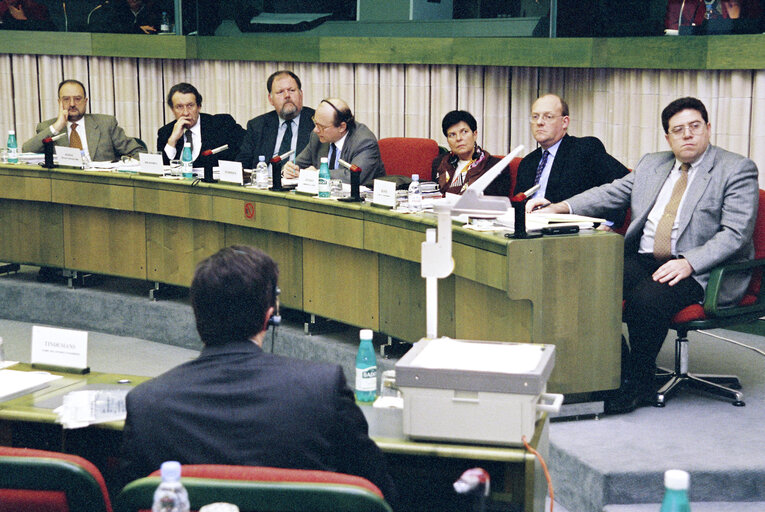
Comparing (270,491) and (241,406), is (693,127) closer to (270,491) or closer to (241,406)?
(241,406)

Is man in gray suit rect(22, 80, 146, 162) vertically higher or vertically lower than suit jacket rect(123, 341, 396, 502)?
higher

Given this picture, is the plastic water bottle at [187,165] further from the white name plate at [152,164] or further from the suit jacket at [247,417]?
the suit jacket at [247,417]

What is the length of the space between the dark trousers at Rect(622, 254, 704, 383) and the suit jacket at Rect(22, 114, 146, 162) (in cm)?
Answer: 372

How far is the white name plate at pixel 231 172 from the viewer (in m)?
5.32

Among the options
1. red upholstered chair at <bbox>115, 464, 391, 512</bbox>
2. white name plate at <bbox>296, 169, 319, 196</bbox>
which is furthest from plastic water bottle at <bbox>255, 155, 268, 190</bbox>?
red upholstered chair at <bbox>115, 464, 391, 512</bbox>

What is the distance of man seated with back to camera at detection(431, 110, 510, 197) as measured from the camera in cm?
498

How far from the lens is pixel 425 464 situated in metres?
2.50

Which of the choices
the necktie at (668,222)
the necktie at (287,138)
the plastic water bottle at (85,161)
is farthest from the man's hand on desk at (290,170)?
the necktie at (668,222)

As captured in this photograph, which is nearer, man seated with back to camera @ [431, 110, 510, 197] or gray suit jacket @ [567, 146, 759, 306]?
gray suit jacket @ [567, 146, 759, 306]

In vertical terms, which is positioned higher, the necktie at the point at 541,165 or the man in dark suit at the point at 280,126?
the man in dark suit at the point at 280,126

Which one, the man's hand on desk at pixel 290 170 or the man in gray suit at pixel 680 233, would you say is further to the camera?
the man's hand on desk at pixel 290 170

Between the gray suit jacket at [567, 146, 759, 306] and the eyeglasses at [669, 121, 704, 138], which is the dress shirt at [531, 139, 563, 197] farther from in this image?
the eyeglasses at [669, 121, 704, 138]

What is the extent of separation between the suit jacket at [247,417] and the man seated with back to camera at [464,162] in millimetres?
2999

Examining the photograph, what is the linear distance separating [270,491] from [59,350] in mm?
1364
